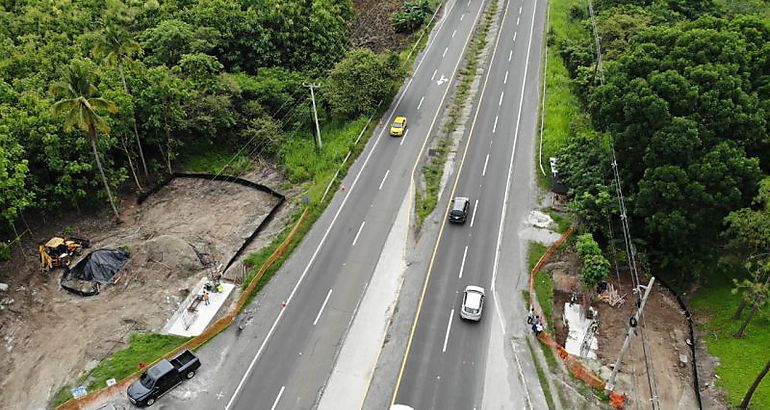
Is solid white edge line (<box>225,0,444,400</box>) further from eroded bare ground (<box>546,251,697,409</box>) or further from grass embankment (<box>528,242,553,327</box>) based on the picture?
eroded bare ground (<box>546,251,697,409</box>)

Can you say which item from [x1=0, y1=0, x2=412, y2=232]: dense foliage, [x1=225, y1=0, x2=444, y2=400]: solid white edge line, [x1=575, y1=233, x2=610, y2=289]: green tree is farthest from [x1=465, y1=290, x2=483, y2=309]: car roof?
[x1=0, y1=0, x2=412, y2=232]: dense foliage

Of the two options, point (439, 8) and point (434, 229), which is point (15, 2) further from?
point (434, 229)

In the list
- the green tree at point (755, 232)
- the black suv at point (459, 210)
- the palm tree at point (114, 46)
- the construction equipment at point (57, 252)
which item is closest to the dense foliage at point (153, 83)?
the palm tree at point (114, 46)

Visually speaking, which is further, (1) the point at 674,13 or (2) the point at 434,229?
(1) the point at 674,13

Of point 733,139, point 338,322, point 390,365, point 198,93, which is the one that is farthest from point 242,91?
point 733,139

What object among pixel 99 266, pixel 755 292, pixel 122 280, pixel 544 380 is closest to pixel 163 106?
pixel 99 266

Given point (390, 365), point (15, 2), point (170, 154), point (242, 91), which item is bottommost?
point (390, 365)
